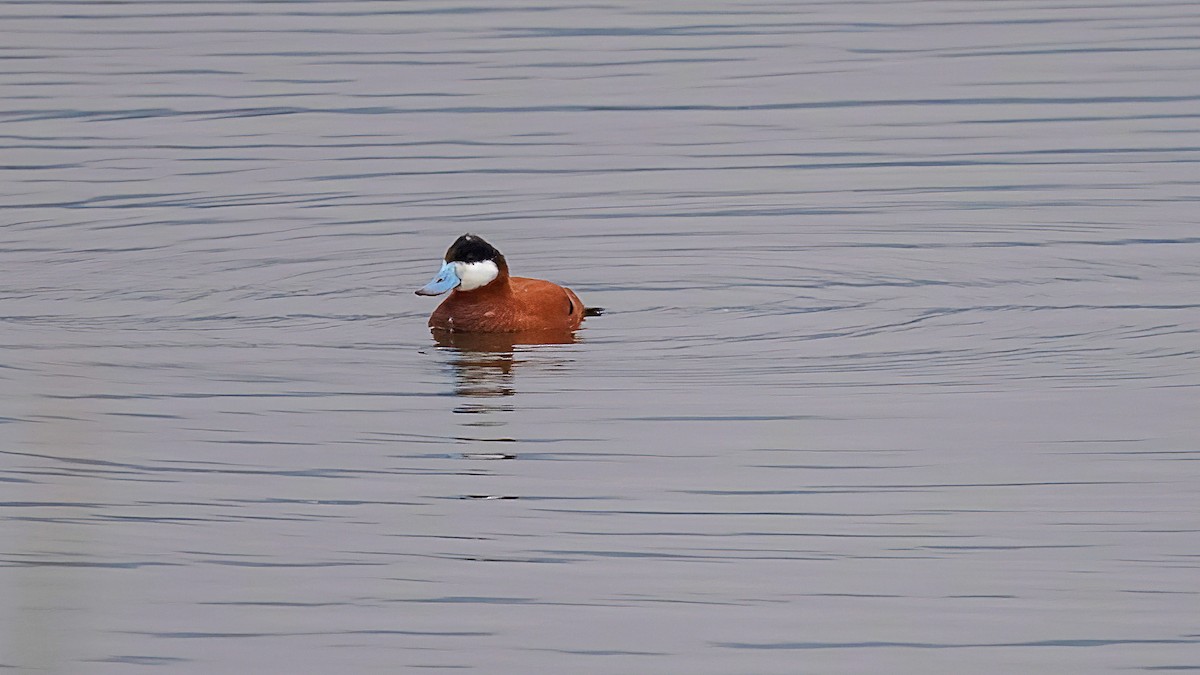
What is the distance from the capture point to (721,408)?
32.2ft

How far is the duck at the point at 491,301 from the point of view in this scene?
38.2 ft

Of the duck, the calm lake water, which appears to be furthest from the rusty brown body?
the calm lake water

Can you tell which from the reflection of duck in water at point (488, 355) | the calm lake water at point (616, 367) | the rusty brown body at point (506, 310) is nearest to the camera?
the calm lake water at point (616, 367)

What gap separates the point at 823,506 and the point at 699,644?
142 cm

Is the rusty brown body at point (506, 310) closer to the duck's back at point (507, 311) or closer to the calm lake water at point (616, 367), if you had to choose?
the duck's back at point (507, 311)

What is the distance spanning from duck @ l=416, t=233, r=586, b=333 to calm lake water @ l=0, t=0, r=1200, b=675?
189mm

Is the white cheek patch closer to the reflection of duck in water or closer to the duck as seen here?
the duck

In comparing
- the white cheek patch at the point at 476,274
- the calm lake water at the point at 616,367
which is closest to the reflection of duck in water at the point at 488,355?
the calm lake water at the point at 616,367

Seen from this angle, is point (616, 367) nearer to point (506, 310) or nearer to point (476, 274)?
point (506, 310)

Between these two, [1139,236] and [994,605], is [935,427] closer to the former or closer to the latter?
[994,605]

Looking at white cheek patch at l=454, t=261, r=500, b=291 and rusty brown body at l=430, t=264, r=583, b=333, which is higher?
white cheek patch at l=454, t=261, r=500, b=291

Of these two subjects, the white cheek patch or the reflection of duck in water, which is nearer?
the reflection of duck in water

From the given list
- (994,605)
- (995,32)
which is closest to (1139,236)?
(994,605)

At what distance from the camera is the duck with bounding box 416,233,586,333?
1164 centimetres
